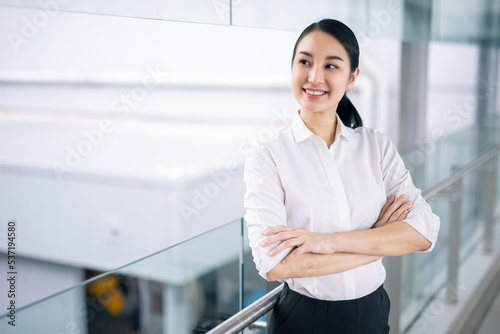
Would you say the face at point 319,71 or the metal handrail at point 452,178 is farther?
the metal handrail at point 452,178

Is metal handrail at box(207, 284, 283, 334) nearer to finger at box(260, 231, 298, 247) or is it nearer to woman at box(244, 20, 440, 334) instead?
woman at box(244, 20, 440, 334)

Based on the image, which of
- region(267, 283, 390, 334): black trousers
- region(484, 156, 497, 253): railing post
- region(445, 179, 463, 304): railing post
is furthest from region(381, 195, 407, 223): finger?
region(484, 156, 497, 253): railing post

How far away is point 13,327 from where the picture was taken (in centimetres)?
69

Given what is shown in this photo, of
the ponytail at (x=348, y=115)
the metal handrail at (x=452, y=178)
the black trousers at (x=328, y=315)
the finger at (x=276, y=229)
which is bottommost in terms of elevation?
the black trousers at (x=328, y=315)

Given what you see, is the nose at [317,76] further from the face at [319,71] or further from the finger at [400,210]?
the finger at [400,210]

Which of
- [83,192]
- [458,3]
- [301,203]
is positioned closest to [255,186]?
[301,203]

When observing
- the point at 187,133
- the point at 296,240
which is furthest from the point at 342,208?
the point at 187,133

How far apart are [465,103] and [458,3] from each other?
1.93 m

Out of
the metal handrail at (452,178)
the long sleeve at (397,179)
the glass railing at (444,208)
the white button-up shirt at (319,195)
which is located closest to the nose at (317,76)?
the white button-up shirt at (319,195)

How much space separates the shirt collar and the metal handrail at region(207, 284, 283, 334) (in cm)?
33

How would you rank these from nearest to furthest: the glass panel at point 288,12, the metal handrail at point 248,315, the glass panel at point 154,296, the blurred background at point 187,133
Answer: the glass panel at point 154,296, the metal handrail at point 248,315, the blurred background at point 187,133, the glass panel at point 288,12

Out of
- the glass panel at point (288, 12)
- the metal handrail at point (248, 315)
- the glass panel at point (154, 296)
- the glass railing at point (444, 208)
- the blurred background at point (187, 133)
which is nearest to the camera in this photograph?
the glass panel at point (154, 296)

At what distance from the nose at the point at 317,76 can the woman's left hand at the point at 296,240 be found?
1.00 feet

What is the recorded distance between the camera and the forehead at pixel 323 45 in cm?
102
